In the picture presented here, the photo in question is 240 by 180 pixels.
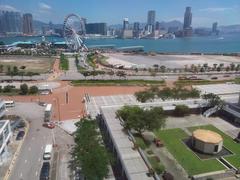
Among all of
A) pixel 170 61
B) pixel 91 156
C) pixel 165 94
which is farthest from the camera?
pixel 170 61

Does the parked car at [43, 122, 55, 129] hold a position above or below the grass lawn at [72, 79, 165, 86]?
below

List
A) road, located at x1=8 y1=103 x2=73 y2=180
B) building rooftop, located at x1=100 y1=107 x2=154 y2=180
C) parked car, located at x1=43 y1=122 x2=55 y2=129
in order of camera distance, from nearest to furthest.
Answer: building rooftop, located at x1=100 y1=107 x2=154 y2=180 < road, located at x1=8 y1=103 x2=73 y2=180 < parked car, located at x1=43 y1=122 x2=55 y2=129

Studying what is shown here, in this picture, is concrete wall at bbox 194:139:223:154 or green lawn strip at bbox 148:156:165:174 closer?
green lawn strip at bbox 148:156:165:174

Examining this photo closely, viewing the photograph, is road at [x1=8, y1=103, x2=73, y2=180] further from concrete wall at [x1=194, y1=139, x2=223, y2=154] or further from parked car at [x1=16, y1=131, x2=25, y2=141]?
concrete wall at [x1=194, y1=139, x2=223, y2=154]

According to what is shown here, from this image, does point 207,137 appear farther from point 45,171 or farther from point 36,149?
point 36,149

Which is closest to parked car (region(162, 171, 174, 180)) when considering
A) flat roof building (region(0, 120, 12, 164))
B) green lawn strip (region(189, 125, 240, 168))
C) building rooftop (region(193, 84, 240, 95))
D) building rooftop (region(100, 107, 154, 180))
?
building rooftop (region(100, 107, 154, 180))

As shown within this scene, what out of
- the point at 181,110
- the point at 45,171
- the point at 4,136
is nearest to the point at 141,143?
the point at 45,171

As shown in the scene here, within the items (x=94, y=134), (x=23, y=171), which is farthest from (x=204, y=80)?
(x=23, y=171)
